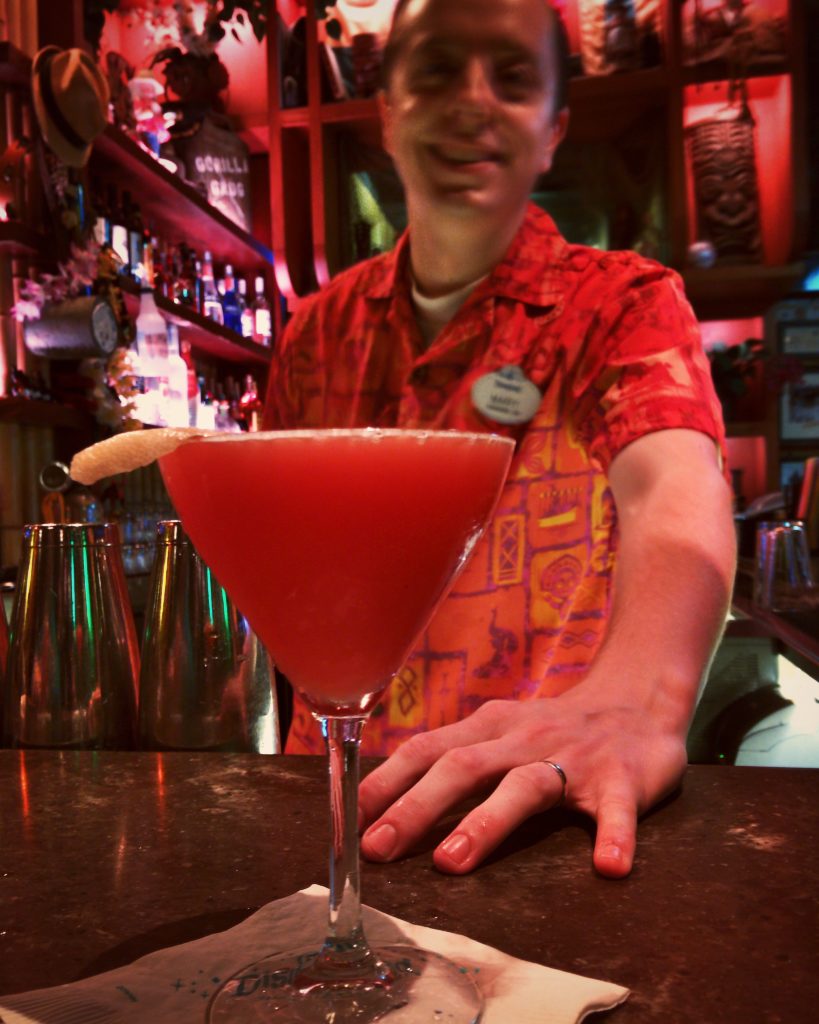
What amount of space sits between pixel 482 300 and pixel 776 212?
9.99ft

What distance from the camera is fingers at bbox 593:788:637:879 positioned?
1.90 ft

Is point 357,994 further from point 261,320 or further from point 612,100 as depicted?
point 261,320

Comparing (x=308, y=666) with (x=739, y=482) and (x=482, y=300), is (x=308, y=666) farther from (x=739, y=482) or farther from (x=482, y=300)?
(x=739, y=482)

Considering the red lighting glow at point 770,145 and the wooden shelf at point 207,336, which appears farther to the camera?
the red lighting glow at point 770,145

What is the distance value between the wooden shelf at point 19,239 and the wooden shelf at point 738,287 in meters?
2.49

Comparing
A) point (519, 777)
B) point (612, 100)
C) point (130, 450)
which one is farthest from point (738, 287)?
point (130, 450)

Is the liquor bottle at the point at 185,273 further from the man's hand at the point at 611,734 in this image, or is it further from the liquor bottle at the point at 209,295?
the man's hand at the point at 611,734

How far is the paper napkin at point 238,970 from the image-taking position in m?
0.42

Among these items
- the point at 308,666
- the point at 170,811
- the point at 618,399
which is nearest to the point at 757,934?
the point at 308,666

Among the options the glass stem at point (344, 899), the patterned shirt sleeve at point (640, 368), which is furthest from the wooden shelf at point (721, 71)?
the glass stem at point (344, 899)

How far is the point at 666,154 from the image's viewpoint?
3664 millimetres

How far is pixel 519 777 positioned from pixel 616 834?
0.27ft

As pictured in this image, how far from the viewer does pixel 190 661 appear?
2.89 ft

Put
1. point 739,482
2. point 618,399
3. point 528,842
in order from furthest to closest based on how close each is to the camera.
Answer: point 739,482, point 618,399, point 528,842
